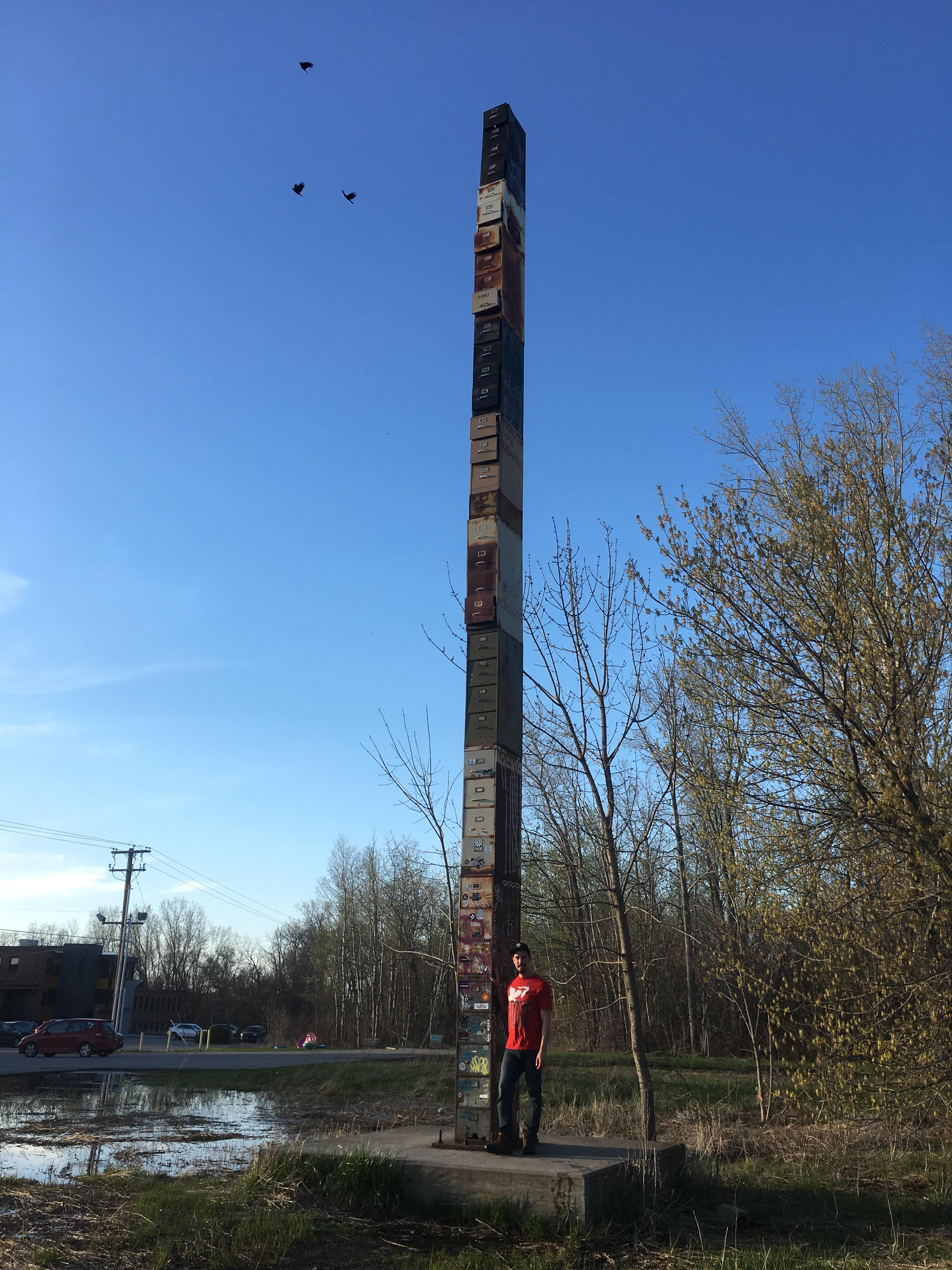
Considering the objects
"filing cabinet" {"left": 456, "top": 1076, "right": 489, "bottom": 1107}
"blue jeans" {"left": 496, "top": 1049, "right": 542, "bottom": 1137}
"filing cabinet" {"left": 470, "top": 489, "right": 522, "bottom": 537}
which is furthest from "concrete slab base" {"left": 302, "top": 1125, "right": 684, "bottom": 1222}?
"filing cabinet" {"left": 470, "top": 489, "right": 522, "bottom": 537}

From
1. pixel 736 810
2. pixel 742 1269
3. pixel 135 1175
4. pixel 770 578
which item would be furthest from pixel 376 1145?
pixel 770 578

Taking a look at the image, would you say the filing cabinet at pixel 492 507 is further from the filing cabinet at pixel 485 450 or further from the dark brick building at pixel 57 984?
the dark brick building at pixel 57 984

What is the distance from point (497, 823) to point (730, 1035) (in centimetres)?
2137

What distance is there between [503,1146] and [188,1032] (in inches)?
2402

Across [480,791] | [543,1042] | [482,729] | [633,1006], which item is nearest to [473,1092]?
[543,1042]

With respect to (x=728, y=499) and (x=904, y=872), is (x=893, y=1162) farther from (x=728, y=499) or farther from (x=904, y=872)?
(x=728, y=499)

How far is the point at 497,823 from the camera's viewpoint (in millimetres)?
8023

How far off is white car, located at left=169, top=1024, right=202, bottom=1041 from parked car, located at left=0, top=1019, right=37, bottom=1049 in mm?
8040

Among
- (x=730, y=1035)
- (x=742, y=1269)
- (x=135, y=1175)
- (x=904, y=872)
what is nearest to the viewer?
(x=742, y=1269)

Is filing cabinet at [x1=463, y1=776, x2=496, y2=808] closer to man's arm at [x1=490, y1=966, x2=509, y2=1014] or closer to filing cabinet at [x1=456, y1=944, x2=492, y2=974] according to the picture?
filing cabinet at [x1=456, y1=944, x2=492, y2=974]

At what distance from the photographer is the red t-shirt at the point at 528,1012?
24.2ft

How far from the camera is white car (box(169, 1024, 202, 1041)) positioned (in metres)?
57.5

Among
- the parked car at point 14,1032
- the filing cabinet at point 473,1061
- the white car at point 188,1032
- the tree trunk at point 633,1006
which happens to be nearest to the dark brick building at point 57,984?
the white car at point 188,1032

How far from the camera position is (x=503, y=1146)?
706 centimetres
